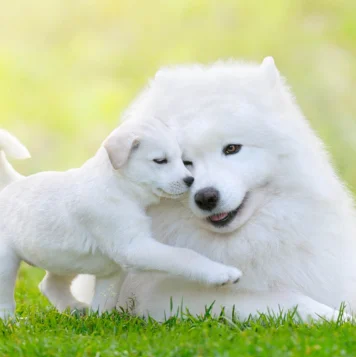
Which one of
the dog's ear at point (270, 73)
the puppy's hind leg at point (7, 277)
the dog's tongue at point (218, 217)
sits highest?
the dog's ear at point (270, 73)

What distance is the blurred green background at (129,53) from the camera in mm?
10703

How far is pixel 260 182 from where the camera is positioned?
4.17 m

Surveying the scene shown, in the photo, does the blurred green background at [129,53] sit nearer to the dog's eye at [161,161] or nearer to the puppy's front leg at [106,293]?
the puppy's front leg at [106,293]

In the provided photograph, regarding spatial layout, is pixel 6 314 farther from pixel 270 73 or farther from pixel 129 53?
pixel 129 53

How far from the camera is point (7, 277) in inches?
169

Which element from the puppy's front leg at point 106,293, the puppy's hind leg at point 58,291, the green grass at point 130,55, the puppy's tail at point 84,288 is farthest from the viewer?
the green grass at point 130,55

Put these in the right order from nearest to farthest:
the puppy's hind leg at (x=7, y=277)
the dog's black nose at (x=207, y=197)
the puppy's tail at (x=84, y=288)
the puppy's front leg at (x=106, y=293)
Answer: the dog's black nose at (x=207, y=197), the puppy's hind leg at (x=7, y=277), the puppy's front leg at (x=106, y=293), the puppy's tail at (x=84, y=288)

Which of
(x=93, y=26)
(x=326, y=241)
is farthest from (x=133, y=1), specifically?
(x=326, y=241)

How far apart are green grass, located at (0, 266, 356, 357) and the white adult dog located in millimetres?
203

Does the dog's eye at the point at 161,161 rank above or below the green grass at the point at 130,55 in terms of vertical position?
below

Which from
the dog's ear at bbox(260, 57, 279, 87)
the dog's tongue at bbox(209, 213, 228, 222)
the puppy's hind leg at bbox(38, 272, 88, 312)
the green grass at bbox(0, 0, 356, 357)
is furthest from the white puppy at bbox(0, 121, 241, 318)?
the green grass at bbox(0, 0, 356, 357)

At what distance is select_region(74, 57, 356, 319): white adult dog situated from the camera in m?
4.07

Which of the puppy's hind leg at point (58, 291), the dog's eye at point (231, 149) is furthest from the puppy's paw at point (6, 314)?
the dog's eye at point (231, 149)

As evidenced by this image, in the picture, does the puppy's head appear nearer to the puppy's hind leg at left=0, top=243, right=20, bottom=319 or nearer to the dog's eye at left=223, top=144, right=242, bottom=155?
the dog's eye at left=223, top=144, right=242, bottom=155
